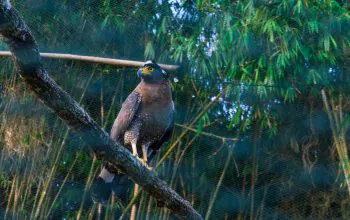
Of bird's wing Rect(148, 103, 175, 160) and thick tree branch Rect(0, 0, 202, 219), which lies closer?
thick tree branch Rect(0, 0, 202, 219)

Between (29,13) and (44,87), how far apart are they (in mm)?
1503

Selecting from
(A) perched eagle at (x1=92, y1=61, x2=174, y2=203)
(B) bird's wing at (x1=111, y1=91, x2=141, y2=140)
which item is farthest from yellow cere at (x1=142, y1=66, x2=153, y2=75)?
(B) bird's wing at (x1=111, y1=91, x2=141, y2=140)

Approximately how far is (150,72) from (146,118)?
175mm

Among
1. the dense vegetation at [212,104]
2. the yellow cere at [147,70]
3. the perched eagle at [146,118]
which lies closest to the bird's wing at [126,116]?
the perched eagle at [146,118]

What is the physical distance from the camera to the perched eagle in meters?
2.66

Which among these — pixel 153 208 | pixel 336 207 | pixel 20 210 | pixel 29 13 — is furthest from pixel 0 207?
pixel 336 207

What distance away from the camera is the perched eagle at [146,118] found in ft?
8.74

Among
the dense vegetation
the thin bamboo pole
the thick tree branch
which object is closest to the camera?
the thick tree branch

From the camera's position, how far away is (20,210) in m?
3.24

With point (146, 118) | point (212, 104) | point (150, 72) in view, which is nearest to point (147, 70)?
point (150, 72)

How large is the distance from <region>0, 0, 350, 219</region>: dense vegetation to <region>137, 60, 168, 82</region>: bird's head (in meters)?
0.11

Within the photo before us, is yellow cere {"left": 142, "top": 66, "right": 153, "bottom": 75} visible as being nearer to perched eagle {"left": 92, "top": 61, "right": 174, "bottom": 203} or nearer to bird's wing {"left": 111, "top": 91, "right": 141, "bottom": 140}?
perched eagle {"left": 92, "top": 61, "right": 174, "bottom": 203}

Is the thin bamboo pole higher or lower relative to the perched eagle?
higher

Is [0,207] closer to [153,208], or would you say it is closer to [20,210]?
[20,210]
